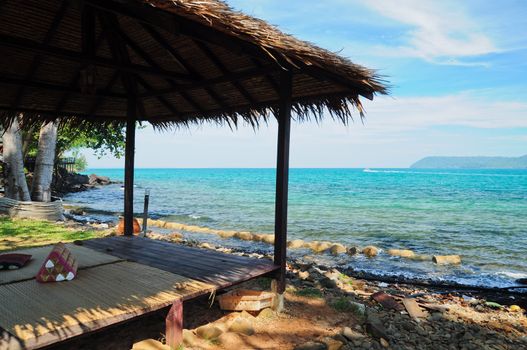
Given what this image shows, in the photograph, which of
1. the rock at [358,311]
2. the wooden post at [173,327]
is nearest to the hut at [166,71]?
the rock at [358,311]

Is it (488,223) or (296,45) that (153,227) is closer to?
(296,45)

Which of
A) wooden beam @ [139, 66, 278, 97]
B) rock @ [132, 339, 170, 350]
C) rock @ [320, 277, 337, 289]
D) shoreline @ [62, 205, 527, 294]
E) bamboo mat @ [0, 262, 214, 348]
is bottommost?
shoreline @ [62, 205, 527, 294]

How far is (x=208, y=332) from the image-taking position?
3422mm

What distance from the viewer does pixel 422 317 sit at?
194 inches

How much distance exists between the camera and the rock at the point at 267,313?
12.7ft

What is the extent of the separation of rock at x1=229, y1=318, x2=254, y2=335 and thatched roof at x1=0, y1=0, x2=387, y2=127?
2.55 metres

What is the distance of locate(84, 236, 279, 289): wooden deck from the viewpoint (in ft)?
12.9

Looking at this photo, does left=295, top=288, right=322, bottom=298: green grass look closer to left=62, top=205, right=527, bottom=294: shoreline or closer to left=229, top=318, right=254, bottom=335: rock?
left=229, top=318, right=254, bottom=335: rock

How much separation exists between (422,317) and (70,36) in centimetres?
589

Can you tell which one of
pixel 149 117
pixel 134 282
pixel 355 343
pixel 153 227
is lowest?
pixel 153 227

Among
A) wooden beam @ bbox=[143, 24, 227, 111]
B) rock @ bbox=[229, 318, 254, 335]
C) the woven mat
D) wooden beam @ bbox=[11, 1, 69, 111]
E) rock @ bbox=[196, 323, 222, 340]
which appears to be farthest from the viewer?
wooden beam @ bbox=[143, 24, 227, 111]

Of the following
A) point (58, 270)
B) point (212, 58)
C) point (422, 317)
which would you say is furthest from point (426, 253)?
point (58, 270)

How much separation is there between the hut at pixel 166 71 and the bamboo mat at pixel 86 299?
0.98 m

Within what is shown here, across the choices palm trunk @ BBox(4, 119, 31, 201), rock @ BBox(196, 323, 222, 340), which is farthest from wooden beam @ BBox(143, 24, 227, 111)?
palm trunk @ BBox(4, 119, 31, 201)
